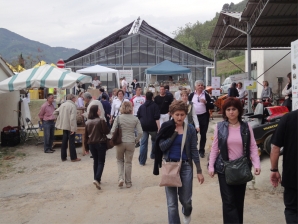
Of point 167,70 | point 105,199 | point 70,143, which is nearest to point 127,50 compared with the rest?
point 167,70

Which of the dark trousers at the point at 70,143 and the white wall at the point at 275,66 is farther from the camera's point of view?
the white wall at the point at 275,66

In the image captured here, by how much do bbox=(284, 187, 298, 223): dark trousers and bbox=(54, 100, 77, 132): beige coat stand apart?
7.14 meters

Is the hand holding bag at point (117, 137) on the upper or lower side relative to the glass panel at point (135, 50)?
lower

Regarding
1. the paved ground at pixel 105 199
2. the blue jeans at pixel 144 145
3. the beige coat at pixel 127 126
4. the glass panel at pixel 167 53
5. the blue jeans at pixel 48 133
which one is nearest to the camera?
the paved ground at pixel 105 199

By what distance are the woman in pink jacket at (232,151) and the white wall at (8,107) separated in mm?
11124

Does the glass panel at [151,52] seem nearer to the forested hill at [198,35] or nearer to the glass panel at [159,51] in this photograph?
the glass panel at [159,51]

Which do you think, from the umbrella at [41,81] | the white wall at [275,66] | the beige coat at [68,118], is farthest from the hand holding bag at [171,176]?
the white wall at [275,66]

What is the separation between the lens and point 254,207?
5.90 meters

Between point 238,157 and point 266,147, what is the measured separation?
4.37m

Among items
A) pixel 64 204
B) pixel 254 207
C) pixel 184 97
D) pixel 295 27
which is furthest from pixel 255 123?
pixel 295 27

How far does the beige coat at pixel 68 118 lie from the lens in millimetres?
10141

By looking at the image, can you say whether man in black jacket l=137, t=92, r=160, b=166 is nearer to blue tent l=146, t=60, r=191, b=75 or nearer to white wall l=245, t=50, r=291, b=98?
blue tent l=146, t=60, r=191, b=75

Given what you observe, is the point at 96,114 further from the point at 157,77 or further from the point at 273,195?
the point at 157,77

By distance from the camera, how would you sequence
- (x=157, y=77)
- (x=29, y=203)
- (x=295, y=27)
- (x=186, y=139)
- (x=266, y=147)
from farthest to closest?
(x=157, y=77) < (x=295, y=27) < (x=266, y=147) < (x=29, y=203) < (x=186, y=139)
